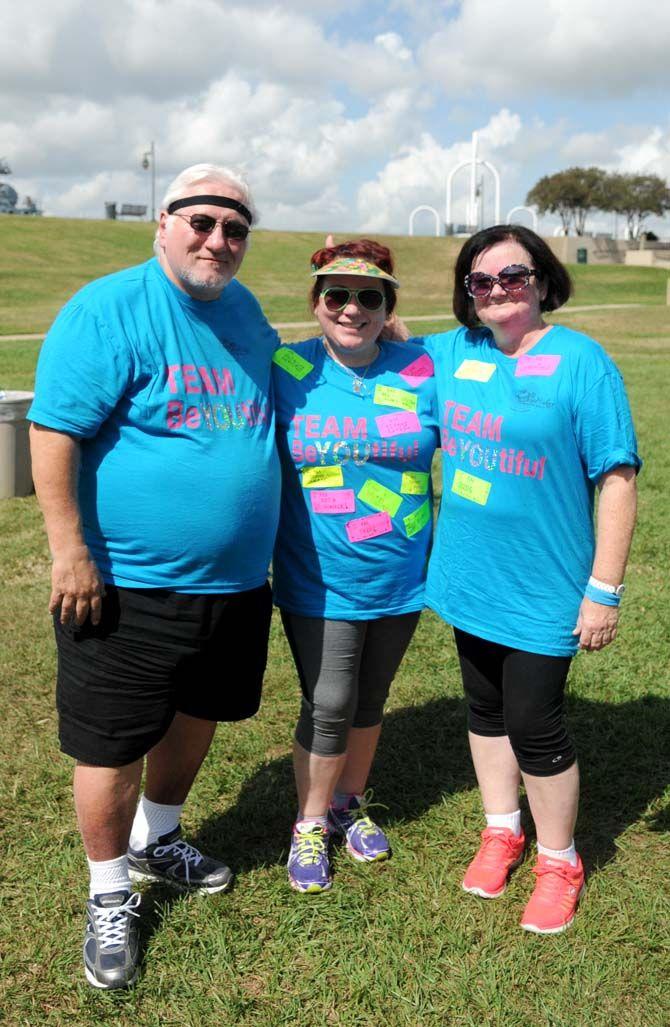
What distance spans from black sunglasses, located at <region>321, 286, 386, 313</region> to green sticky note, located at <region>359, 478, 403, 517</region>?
0.52 metres

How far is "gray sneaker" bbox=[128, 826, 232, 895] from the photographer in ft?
9.83

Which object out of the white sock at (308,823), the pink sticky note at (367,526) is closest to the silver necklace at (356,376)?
the pink sticky note at (367,526)

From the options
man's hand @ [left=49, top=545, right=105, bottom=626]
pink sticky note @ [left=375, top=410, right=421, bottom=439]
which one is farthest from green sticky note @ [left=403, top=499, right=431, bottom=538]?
man's hand @ [left=49, top=545, right=105, bottom=626]

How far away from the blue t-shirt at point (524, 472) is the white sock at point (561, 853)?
679 mm

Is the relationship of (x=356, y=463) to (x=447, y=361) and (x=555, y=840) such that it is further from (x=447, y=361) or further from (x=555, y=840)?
(x=555, y=840)

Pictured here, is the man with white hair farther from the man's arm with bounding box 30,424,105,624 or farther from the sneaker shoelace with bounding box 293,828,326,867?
the sneaker shoelace with bounding box 293,828,326,867

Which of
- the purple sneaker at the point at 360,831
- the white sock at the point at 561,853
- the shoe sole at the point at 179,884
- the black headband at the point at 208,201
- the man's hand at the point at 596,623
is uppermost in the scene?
the black headband at the point at 208,201

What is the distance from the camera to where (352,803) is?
3.32m

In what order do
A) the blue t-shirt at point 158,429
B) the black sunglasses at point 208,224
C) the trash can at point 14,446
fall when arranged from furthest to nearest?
the trash can at point 14,446, the black sunglasses at point 208,224, the blue t-shirt at point 158,429

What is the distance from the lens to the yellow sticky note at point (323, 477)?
2.78 metres

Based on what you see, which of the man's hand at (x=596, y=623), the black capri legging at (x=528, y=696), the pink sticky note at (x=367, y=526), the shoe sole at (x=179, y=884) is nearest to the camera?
the man's hand at (x=596, y=623)

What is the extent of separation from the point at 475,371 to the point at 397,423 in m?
0.28

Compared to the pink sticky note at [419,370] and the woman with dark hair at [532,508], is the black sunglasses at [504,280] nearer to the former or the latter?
the woman with dark hair at [532,508]

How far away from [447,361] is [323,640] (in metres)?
0.95
